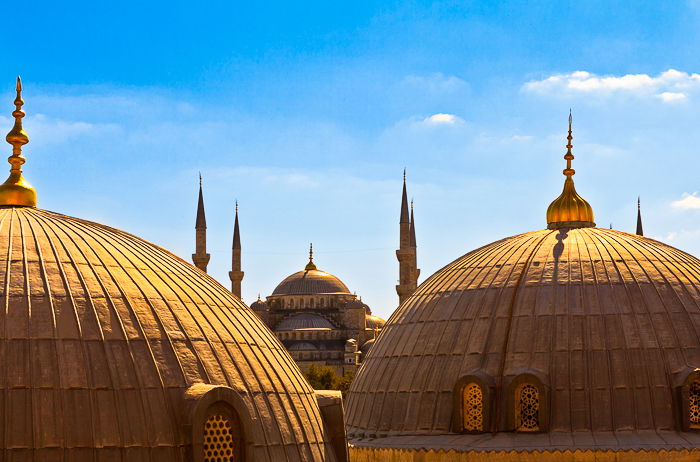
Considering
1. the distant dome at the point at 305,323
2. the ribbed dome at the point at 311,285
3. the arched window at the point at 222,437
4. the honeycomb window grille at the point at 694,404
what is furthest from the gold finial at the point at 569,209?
the ribbed dome at the point at 311,285

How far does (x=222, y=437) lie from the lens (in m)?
14.6

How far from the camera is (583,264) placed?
24.8 metres

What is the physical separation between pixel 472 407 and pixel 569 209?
21.5 ft

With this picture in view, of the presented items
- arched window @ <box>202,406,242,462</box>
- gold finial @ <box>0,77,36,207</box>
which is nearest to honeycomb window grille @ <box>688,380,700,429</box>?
arched window @ <box>202,406,242,462</box>

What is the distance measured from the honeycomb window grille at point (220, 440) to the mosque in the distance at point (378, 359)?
0.06 ft

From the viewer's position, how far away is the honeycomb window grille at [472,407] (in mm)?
22922

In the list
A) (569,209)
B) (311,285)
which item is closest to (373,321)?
(311,285)

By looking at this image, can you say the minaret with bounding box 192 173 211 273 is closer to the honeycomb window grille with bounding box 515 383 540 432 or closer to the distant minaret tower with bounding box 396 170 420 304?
the distant minaret tower with bounding box 396 170 420 304

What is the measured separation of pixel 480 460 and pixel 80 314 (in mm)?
9788

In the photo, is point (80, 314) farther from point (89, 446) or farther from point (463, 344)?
point (463, 344)

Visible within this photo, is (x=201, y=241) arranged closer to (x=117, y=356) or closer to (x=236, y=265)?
(x=236, y=265)

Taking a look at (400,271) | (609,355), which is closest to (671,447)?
(609,355)

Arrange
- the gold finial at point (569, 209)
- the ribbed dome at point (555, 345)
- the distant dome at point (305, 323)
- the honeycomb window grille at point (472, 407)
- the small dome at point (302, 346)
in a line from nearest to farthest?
1. the ribbed dome at point (555, 345)
2. the honeycomb window grille at point (472, 407)
3. the gold finial at point (569, 209)
4. the small dome at point (302, 346)
5. the distant dome at point (305, 323)

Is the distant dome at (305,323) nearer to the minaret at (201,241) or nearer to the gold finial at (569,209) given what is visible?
the minaret at (201,241)
